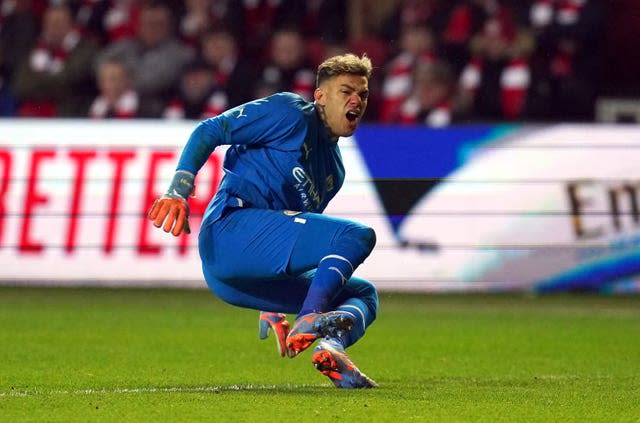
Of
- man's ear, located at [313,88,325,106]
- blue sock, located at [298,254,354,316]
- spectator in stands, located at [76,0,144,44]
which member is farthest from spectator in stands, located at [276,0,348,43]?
blue sock, located at [298,254,354,316]

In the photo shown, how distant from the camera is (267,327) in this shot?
7.19 metres

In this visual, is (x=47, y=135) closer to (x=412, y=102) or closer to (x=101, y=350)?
(x=412, y=102)

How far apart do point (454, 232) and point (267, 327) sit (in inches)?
225

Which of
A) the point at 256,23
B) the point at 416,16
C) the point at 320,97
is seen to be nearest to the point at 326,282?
the point at 320,97

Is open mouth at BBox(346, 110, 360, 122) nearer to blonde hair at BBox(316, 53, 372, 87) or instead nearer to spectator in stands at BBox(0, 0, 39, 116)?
blonde hair at BBox(316, 53, 372, 87)

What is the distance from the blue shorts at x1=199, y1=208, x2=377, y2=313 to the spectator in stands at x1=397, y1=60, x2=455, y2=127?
22.2 ft

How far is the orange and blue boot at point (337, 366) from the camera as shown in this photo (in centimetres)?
643

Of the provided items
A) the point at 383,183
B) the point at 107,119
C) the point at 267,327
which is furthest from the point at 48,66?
the point at 267,327

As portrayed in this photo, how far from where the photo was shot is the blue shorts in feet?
21.7

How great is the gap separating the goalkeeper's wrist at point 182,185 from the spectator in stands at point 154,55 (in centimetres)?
785

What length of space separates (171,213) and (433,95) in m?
7.54

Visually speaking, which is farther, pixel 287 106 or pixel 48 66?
pixel 48 66

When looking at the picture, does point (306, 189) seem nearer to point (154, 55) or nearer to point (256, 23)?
point (154, 55)

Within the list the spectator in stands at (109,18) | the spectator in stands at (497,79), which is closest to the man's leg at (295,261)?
the spectator in stands at (497,79)
